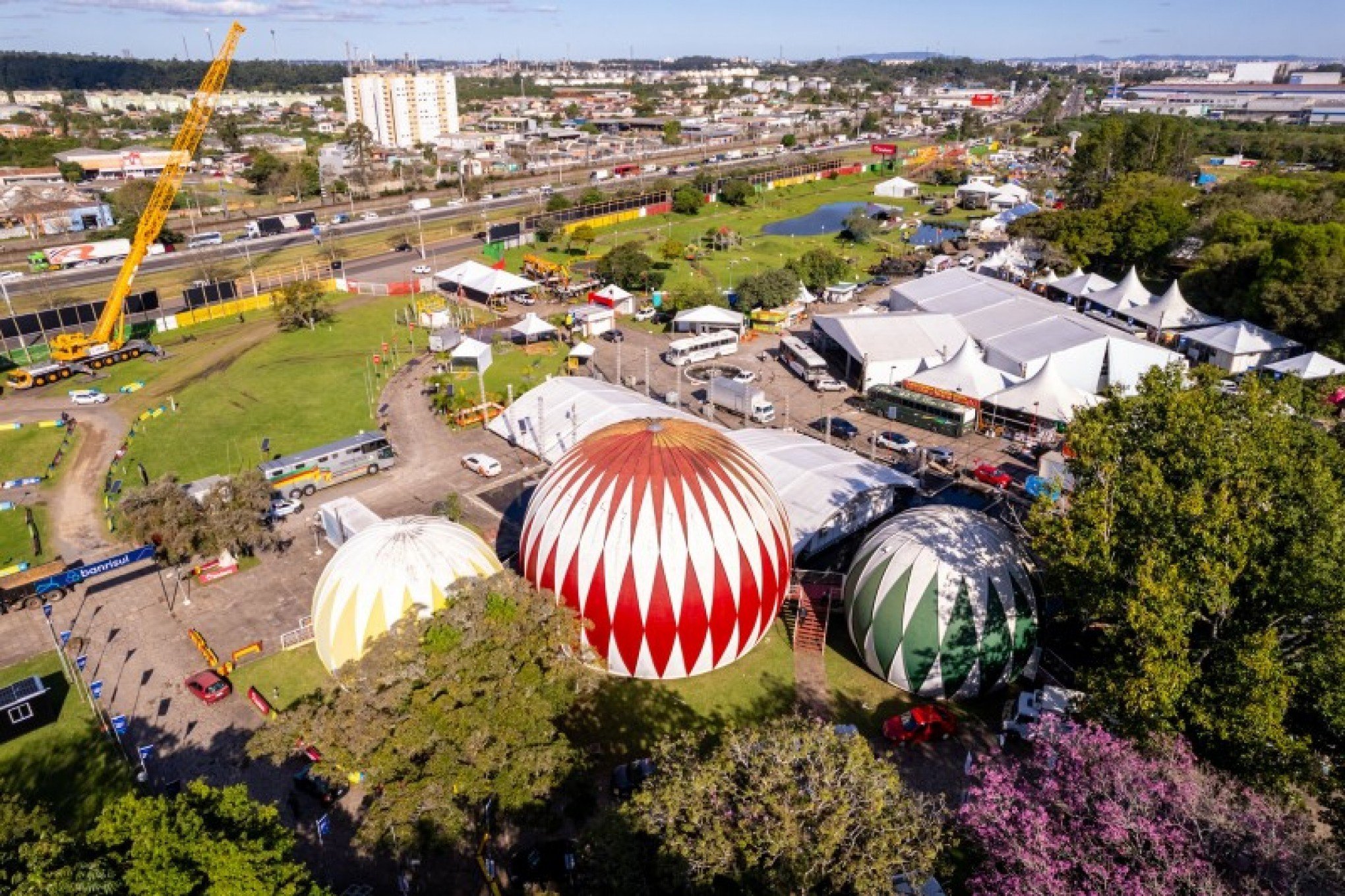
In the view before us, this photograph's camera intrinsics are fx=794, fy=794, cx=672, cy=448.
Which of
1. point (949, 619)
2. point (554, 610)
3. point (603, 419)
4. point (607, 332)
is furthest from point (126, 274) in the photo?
point (949, 619)

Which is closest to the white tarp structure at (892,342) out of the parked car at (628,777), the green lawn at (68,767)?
the parked car at (628,777)

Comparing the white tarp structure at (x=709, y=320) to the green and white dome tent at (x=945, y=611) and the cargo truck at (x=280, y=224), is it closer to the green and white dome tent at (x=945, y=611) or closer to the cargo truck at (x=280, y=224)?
the green and white dome tent at (x=945, y=611)

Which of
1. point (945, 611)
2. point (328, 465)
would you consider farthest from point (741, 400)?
point (945, 611)

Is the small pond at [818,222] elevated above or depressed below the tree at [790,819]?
below

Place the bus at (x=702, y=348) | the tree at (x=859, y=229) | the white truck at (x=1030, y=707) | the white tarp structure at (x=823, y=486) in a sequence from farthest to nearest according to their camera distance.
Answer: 1. the tree at (x=859, y=229)
2. the bus at (x=702, y=348)
3. the white tarp structure at (x=823, y=486)
4. the white truck at (x=1030, y=707)

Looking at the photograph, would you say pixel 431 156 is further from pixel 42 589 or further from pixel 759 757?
pixel 759 757
